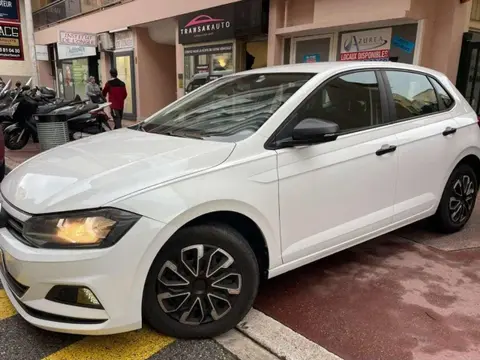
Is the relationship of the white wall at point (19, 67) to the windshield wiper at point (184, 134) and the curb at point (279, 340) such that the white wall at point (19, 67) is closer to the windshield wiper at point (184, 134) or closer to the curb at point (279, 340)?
the windshield wiper at point (184, 134)

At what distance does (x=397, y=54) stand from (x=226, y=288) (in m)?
6.85

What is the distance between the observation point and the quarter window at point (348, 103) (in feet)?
9.89

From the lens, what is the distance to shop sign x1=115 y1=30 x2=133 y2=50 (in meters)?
15.3

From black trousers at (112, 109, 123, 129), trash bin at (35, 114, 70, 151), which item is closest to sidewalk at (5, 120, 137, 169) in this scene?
trash bin at (35, 114, 70, 151)

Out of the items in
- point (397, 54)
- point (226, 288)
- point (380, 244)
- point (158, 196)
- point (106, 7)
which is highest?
point (106, 7)

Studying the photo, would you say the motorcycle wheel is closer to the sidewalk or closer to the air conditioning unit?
the sidewalk

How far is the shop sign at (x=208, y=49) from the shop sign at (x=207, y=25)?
0.22 metres

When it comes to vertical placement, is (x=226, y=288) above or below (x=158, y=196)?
below

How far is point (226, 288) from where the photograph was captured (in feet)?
8.30

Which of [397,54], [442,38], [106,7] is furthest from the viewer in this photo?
[106,7]

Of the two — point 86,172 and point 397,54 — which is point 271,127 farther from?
point 397,54

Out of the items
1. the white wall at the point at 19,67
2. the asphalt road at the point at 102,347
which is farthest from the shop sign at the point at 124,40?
the asphalt road at the point at 102,347

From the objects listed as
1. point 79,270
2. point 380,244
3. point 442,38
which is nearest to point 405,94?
point 380,244

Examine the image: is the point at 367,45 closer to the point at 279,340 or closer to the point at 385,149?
the point at 385,149
